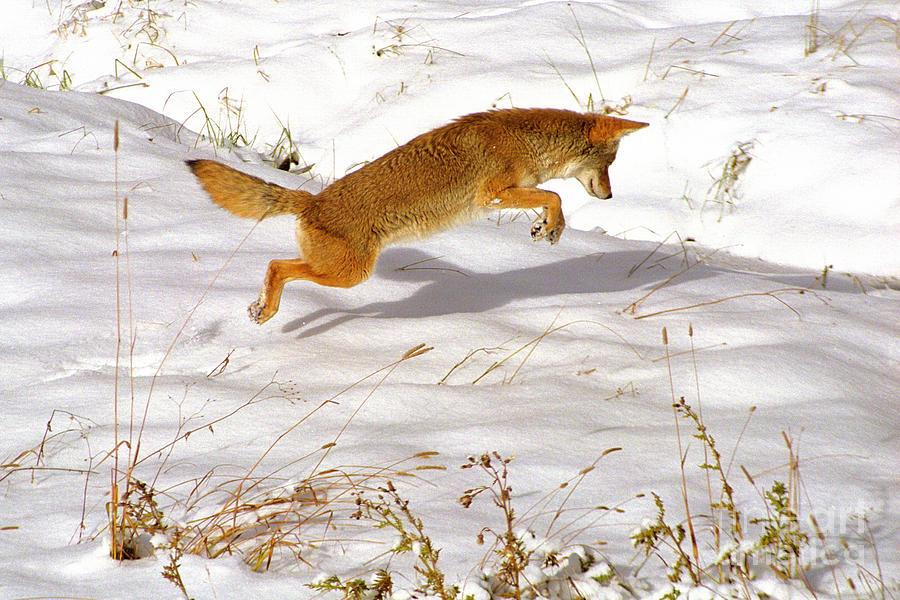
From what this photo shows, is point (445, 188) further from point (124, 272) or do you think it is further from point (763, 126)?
point (763, 126)

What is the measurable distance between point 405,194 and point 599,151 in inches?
58.1

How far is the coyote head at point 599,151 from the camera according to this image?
4.87 meters

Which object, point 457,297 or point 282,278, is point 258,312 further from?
point 457,297

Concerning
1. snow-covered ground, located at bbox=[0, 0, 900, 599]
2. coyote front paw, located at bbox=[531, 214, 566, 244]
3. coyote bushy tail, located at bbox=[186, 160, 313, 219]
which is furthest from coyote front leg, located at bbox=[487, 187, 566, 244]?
coyote bushy tail, located at bbox=[186, 160, 313, 219]

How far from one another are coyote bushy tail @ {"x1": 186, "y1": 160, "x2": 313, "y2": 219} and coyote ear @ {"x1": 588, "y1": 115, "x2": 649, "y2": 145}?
1.81 meters

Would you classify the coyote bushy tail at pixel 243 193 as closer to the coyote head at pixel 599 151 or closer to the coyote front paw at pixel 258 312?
the coyote front paw at pixel 258 312

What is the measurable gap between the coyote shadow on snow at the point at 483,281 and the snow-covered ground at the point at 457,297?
0.10 ft

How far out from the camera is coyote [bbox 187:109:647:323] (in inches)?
161

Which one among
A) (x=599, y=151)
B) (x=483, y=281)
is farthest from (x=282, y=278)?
(x=599, y=151)

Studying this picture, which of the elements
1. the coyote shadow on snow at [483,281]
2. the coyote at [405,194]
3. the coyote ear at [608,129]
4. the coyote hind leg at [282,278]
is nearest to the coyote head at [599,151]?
the coyote ear at [608,129]

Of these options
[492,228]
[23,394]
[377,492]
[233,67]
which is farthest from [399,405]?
[233,67]

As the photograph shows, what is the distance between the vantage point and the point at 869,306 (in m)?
4.61

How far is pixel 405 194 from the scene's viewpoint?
4.20 m

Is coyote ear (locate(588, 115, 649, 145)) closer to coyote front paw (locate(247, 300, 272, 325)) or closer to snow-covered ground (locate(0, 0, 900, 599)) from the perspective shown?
snow-covered ground (locate(0, 0, 900, 599))
